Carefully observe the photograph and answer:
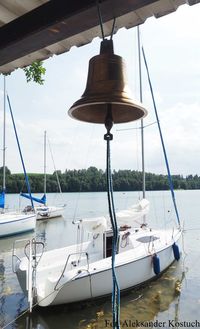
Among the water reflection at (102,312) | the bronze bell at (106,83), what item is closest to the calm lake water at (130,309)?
the water reflection at (102,312)

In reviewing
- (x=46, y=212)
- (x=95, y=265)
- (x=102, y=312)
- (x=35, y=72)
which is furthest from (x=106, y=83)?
(x=46, y=212)

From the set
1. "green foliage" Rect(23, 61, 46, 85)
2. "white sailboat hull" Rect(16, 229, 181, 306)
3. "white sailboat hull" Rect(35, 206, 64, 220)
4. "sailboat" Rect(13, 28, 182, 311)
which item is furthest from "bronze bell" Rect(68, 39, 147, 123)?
"white sailboat hull" Rect(35, 206, 64, 220)

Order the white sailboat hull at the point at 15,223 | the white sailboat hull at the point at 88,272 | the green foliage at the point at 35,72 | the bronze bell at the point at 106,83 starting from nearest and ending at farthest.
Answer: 1. the bronze bell at the point at 106,83
2. the green foliage at the point at 35,72
3. the white sailboat hull at the point at 88,272
4. the white sailboat hull at the point at 15,223

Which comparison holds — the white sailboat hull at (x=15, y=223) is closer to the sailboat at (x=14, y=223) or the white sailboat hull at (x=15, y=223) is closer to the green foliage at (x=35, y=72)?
the sailboat at (x=14, y=223)

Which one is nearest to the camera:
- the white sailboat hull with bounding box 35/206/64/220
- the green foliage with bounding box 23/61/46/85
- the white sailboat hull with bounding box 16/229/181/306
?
the green foliage with bounding box 23/61/46/85

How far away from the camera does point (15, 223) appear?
62.3ft

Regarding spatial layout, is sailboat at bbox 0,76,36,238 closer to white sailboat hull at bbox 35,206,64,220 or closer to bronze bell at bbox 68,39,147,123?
white sailboat hull at bbox 35,206,64,220

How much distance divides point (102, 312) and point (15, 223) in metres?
12.8

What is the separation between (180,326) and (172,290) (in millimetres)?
2314

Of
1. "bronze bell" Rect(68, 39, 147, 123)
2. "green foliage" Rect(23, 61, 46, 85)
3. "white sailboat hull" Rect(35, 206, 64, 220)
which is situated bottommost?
"white sailboat hull" Rect(35, 206, 64, 220)

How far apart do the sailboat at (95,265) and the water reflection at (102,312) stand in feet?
0.81

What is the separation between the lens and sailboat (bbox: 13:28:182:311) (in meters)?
7.23

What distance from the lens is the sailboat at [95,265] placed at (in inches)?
285

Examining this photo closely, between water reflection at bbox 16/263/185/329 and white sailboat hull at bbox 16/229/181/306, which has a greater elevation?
white sailboat hull at bbox 16/229/181/306
